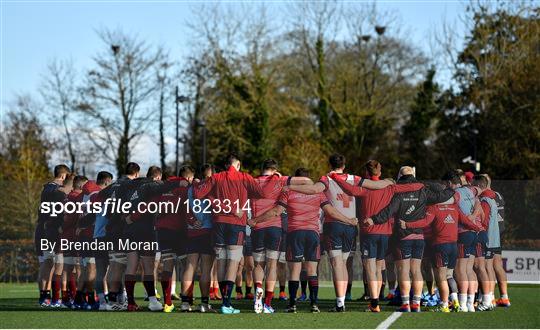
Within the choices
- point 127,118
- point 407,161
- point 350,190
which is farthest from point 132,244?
point 407,161

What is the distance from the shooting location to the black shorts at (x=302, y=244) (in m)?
17.0

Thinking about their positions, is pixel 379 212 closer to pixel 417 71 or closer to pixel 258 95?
pixel 258 95

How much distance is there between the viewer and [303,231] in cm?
1697

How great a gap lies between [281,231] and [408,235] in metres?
2.09

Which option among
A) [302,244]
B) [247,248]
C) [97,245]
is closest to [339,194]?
[302,244]

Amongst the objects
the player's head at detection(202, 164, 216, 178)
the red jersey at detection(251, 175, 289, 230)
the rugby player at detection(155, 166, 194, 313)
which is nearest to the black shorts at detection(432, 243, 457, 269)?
the red jersey at detection(251, 175, 289, 230)

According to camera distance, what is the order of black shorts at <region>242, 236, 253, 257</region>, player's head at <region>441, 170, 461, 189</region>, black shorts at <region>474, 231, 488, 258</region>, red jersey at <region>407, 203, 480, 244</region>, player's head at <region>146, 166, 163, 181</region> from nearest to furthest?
red jersey at <region>407, 203, 480, 244</region> → player's head at <region>146, 166, 163, 181</region> → player's head at <region>441, 170, 461, 189</region> → black shorts at <region>474, 231, 488, 258</region> → black shorts at <region>242, 236, 253, 257</region>

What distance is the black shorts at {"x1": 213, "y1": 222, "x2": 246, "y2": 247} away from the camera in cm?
1688

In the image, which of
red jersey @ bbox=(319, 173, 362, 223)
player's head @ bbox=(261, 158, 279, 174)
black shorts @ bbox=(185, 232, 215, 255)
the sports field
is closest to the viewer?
the sports field

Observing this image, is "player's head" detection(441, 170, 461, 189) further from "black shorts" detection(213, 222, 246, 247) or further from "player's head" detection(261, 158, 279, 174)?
"black shorts" detection(213, 222, 246, 247)

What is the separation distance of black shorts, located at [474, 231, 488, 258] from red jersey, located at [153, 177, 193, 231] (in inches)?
203

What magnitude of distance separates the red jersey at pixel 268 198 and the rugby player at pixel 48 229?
380cm

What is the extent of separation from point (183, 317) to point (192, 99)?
4108 centimetres

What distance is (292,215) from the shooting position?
17031mm
